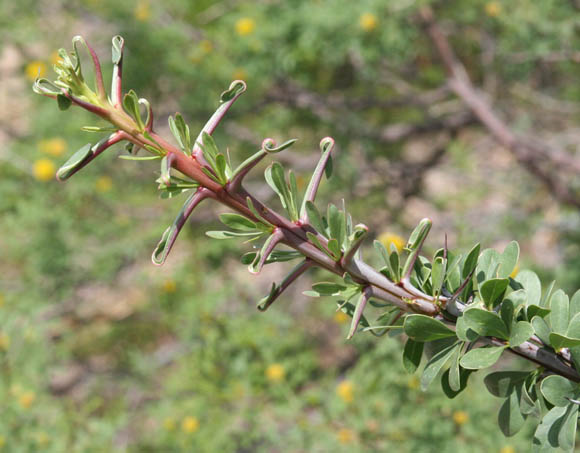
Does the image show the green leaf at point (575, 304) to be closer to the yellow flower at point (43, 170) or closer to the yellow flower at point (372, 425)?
the yellow flower at point (372, 425)

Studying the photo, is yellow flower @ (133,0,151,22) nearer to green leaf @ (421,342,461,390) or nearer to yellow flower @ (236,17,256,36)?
yellow flower @ (236,17,256,36)

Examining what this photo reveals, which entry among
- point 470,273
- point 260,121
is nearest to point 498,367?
point 260,121

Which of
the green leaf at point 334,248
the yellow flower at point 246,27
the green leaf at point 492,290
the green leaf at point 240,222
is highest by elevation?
the green leaf at point 240,222

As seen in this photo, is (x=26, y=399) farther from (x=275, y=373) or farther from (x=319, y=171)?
(x=319, y=171)

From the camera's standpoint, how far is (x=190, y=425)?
1748 mm

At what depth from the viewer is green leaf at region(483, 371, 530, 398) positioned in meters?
0.47

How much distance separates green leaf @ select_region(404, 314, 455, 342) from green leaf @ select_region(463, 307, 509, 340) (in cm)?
2

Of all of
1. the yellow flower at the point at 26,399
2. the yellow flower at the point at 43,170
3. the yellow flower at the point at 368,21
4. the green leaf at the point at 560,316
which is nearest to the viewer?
the green leaf at the point at 560,316

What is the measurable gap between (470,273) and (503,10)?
2024mm

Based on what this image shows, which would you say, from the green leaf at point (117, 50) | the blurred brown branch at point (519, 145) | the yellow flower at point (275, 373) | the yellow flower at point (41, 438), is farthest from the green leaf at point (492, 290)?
the blurred brown branch at point (519, 145)

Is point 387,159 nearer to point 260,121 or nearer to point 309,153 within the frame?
point 309,153

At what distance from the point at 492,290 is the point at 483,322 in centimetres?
3

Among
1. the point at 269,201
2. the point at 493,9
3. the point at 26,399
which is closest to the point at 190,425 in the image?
the point at 26,399

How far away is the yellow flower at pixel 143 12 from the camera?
2.37m
